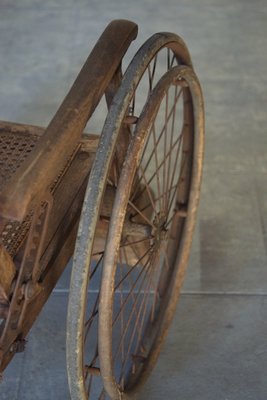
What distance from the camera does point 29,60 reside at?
2.72 meters

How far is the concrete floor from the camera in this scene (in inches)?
65.1

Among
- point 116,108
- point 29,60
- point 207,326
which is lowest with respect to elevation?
point 207,326

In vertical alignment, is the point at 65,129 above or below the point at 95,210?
above

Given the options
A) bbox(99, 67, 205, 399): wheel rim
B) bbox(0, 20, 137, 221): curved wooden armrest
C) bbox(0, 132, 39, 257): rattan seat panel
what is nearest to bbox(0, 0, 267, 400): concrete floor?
bbox(99, 67, 205, 399): wheel rim

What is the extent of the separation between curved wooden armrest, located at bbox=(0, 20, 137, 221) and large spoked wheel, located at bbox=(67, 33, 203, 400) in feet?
0.21

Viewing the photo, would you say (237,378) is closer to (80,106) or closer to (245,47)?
(80,106)

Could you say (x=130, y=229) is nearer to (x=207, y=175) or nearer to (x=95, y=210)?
(x=95, y=210)

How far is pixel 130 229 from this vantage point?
4.43 ft

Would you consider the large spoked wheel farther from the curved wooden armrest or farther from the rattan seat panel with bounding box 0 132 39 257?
the rattan seat panel with bounding box 0 132 39 257

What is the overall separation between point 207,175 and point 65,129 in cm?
124

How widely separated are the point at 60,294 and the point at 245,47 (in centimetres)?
150

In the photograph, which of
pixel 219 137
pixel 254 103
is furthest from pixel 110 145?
pixel 254 103

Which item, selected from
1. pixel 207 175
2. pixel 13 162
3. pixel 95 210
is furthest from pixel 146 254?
pixel 207 175

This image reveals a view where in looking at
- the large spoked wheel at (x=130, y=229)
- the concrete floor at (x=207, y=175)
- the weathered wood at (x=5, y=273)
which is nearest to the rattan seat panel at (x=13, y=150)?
the large spoked wheel at (x=130, y=229)
